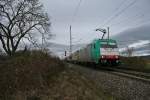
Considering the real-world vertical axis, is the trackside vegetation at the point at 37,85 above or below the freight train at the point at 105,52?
→ below

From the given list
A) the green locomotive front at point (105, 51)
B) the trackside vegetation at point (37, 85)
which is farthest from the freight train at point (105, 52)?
the trackside vegetation at point (37, 85)

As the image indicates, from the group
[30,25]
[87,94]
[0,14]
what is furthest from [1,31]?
[87,94]

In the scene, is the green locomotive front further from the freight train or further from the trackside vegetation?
the trackside vegetation

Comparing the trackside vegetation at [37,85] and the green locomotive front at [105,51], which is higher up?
the green locomotive front at [105,51]

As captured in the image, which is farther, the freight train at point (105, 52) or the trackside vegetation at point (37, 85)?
the freight train at point (105, 52)

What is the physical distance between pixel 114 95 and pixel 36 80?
343cm

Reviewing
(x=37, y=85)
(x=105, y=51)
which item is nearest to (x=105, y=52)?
(x=105, y=51)

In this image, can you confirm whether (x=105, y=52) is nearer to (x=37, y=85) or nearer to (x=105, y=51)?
(x=105, y=51)

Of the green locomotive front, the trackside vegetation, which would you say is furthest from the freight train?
the trackside vegetation

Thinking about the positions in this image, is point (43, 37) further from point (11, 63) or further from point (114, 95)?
point (114, 95)

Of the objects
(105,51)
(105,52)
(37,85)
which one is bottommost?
(37,85)

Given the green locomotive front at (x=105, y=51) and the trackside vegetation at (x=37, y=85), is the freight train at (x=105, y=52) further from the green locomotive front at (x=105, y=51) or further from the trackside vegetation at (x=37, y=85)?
the trackside vegetation at (x=37, y=85)

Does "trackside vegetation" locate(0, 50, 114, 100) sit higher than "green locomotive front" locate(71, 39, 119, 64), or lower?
lower

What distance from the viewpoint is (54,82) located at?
1342 cm
